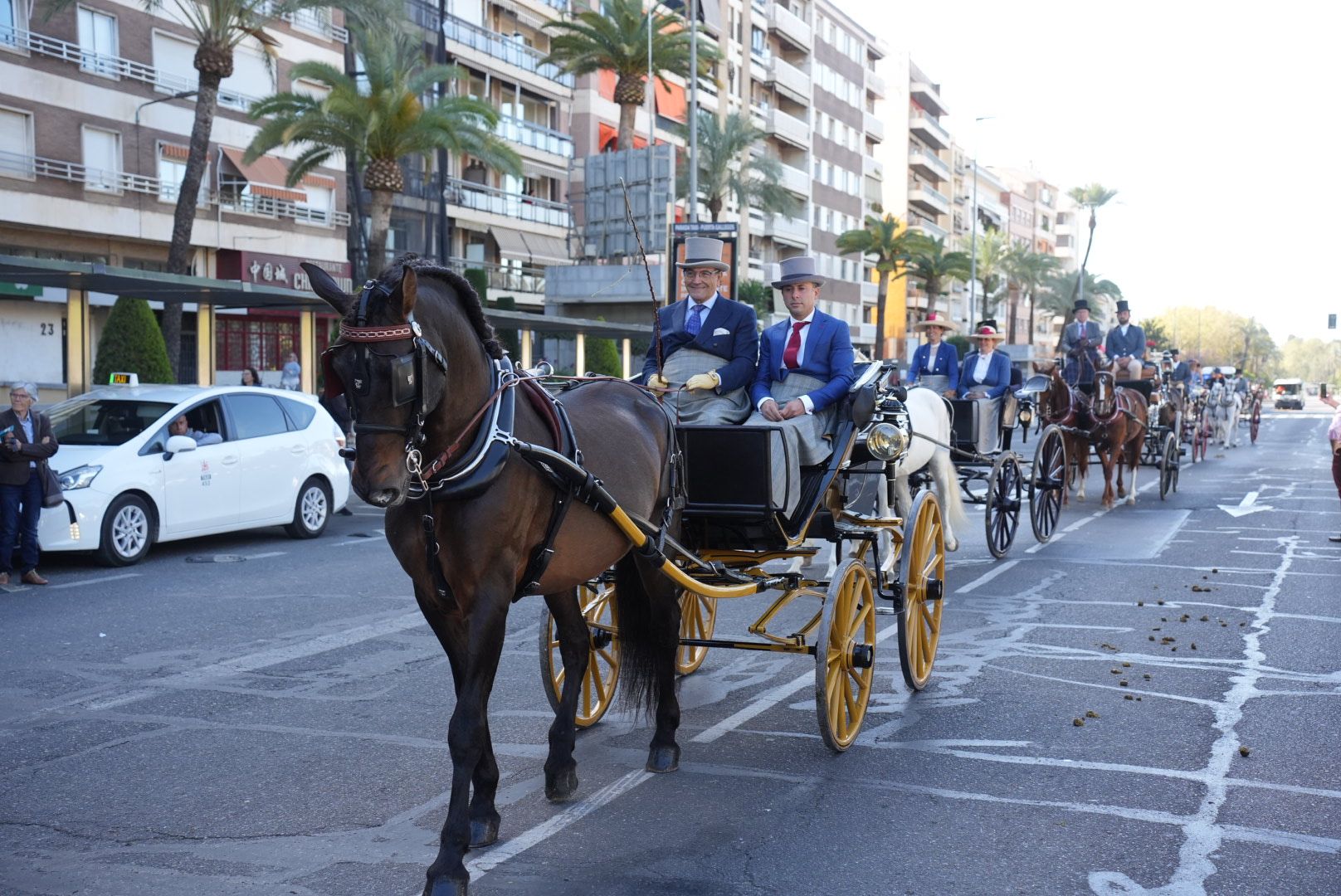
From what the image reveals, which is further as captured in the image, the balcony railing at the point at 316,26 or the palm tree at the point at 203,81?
the balcony railing at the point at 316,26

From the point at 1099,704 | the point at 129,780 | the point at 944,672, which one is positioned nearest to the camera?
the point at 129,780

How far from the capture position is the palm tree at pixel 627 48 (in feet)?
134

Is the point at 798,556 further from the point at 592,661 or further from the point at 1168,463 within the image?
the point at 1168,463

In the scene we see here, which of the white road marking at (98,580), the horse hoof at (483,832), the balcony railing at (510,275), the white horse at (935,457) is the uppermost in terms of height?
the balcony railing at (510,275)

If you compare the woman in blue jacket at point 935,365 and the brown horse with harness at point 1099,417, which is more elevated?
the woman in blue jacket at point 935,365

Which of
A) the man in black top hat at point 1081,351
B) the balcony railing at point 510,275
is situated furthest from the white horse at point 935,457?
the balcony railing at point 510,275

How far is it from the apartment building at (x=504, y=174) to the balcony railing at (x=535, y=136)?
0.04m

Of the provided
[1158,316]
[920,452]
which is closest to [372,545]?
[920,452]

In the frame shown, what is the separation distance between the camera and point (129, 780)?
5.44 m

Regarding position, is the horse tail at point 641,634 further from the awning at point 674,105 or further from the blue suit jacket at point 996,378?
the awning at point 674,105

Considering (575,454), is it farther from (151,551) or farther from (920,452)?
(151,551)

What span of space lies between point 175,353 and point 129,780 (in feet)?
73.3

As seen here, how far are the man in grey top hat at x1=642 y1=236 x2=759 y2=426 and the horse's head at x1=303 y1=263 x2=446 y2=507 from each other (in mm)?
2419

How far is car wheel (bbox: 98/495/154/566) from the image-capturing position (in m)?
12.0
